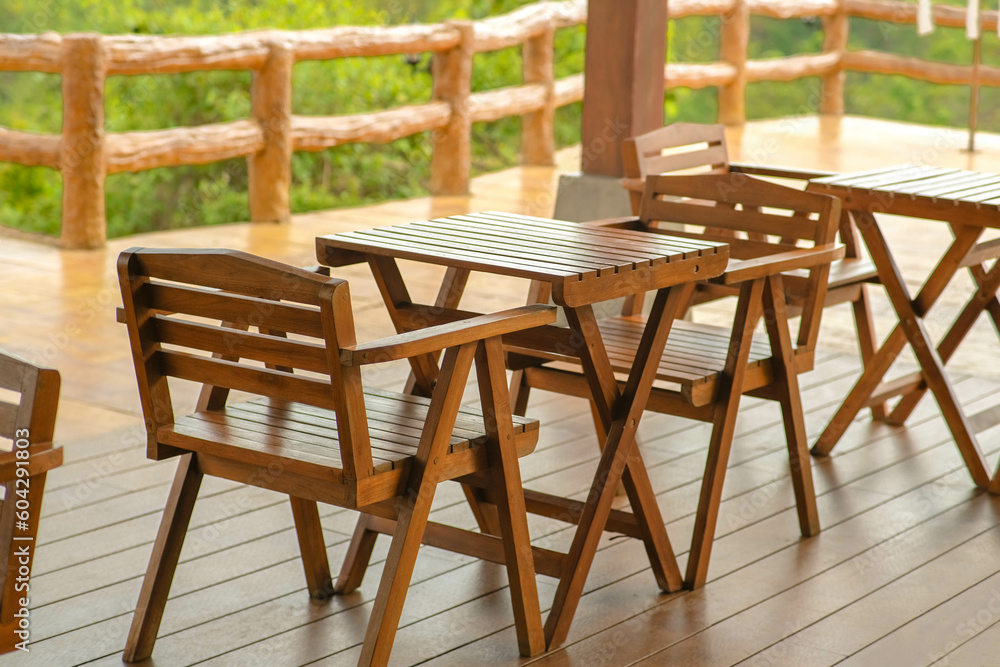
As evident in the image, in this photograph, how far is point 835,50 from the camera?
37.5 feet

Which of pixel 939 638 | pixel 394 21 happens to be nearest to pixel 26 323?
pixel 939 638

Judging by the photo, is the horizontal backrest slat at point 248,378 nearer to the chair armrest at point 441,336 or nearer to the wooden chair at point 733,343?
the chair armrest at point 441,336

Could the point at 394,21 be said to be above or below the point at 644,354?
above

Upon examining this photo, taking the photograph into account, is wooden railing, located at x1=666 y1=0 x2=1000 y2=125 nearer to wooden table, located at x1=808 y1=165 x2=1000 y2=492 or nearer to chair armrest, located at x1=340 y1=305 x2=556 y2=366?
wooden table, located at x1=808 y1=165 x2=1000 y2=492

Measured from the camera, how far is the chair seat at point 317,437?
2080 millimetres

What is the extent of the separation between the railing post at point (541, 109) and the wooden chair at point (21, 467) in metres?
7.17

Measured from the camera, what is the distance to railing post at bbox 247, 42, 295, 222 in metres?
6.83

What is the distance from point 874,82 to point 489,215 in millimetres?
18006

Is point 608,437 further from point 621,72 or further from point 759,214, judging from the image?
point 621,72

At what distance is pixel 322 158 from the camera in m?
12.0

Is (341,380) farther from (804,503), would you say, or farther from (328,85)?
(328,85)

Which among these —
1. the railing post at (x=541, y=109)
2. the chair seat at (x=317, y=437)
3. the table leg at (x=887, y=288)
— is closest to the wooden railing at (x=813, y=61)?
the railing post at (x=541, y=109)

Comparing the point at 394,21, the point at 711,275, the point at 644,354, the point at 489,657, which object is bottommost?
the point at 489,657

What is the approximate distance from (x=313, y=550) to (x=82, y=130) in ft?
13.1
